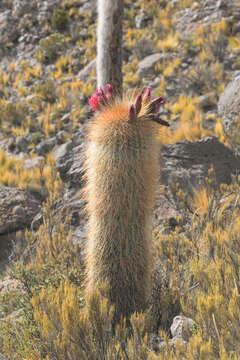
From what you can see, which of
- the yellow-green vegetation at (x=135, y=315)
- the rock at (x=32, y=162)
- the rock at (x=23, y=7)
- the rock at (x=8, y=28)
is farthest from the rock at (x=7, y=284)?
the rock at (x=23, y=7)

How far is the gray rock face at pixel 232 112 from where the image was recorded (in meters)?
6.12

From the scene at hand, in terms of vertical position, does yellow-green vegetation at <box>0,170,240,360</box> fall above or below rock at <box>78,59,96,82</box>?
below

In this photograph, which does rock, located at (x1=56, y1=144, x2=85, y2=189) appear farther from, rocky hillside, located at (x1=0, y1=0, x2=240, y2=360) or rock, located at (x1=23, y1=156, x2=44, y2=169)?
rock, located at (x1=23, y1=156, x2=44, y2=169)

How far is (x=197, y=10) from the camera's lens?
1153 cm

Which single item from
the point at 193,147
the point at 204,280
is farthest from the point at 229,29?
the point at 204,280

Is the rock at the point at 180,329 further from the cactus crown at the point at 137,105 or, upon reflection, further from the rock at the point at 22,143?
the rock at the point at 22,143

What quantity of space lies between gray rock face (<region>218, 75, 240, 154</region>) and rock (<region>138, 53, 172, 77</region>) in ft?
12.0

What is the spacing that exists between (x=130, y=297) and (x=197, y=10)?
1067cm

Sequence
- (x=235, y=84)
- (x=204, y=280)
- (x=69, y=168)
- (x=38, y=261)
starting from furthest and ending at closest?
(x=235, y=84) < (x=69, y=168) < (x=38, y=261) < (x=204, y=280)

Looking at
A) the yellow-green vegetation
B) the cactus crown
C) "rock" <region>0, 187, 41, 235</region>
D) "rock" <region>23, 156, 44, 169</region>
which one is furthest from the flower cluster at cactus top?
"rock" <region>23, 156, 44, 169</region>

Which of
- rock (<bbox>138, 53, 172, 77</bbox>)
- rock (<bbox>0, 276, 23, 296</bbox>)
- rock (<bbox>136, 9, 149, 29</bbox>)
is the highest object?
rock (<bbox>136, 9, 149, 29</bbox>)

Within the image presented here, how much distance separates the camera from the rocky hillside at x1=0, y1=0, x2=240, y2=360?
2328mm

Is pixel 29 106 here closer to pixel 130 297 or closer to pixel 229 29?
pixel 229 29

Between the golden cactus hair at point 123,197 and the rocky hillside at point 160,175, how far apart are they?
1.05ft
